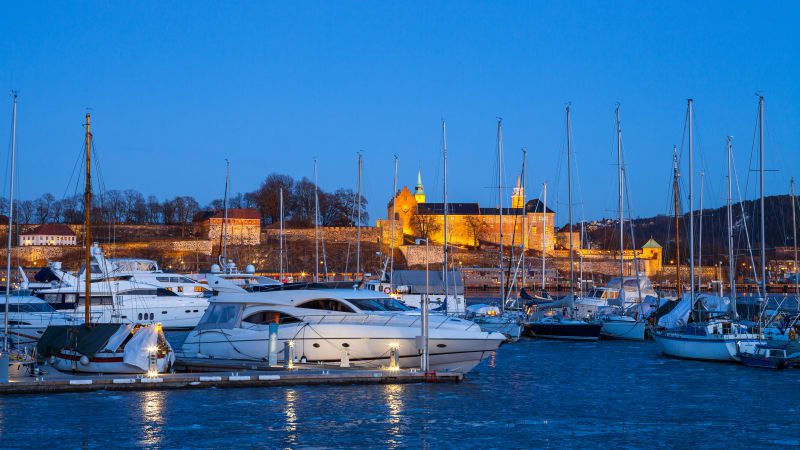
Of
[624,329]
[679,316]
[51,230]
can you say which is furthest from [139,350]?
[51,230]

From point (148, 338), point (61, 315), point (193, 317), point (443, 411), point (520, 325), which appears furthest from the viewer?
point (193, 317)

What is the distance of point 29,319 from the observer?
109 ft

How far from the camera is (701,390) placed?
23.9 m

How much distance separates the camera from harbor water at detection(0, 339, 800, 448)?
16.7 m

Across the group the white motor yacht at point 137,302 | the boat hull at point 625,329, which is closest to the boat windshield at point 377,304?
the boat hull at point 625,329

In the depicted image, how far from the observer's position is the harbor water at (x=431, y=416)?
54.7ft

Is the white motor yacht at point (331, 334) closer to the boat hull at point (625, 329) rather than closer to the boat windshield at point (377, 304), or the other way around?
the boat windshield at point (377, 304)

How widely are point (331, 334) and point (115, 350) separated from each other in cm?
481

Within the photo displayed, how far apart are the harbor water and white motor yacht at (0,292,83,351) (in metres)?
11.2

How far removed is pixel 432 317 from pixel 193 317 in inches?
872

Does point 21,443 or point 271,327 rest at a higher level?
point 271,327

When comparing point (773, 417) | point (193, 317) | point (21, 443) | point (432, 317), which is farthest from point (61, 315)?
point (773, 417)

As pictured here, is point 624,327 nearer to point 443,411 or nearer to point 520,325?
point 520,325

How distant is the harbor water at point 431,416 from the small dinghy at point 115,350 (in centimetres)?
180
